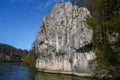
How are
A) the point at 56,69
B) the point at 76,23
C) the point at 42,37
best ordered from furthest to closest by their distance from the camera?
the point at 42,37 < the point at 56,69 < the point at 76,23

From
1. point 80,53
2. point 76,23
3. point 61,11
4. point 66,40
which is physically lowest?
point 80,53

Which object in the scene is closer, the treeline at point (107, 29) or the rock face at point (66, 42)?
the treeline at point (107, 29)

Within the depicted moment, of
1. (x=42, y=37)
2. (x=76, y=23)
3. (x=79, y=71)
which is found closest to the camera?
(x=79, y=71)

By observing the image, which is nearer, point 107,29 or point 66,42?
point 107,29

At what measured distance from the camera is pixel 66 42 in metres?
66.1

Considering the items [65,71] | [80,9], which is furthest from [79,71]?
[80,9]

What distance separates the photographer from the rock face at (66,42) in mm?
58334

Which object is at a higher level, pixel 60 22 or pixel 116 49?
pixel 60 22

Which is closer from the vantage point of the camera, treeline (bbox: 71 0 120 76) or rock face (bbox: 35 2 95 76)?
treeline (bbox: 71 0 120 76)

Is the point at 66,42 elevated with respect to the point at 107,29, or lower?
elevated

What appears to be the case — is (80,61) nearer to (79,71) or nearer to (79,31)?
(79,71)

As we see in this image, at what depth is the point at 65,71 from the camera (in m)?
64.7

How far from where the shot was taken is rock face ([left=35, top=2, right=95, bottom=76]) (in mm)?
58334

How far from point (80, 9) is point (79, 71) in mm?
16578
